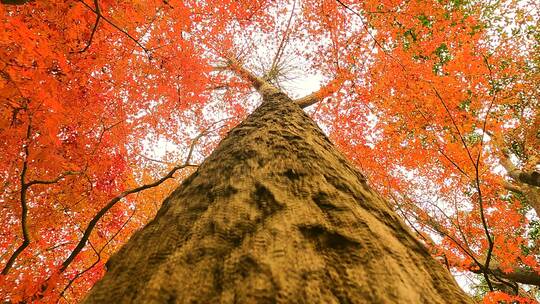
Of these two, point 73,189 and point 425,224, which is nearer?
point 73,189

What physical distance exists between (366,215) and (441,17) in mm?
13882

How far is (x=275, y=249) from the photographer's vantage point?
126 centimetres

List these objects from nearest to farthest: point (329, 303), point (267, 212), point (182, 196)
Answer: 1. point (329, 303)
2. point (267, 212)
3. point (182, 196)

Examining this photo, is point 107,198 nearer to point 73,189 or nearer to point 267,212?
point 73,189

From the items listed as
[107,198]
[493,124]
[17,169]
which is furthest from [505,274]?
[17,169]

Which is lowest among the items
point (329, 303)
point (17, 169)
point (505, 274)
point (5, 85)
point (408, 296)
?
point (505, 274)

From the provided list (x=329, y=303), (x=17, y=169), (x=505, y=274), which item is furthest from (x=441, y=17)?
(x=17, y=169)

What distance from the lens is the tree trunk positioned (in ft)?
3.57

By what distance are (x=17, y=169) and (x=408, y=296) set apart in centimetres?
1058

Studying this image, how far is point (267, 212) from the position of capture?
1.59 m

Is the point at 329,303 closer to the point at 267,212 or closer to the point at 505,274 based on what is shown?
the point at 267,212

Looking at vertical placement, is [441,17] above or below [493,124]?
above

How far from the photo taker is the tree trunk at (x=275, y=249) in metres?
1.09

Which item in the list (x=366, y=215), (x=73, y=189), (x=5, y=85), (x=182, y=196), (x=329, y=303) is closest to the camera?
(x=329, y=303)
